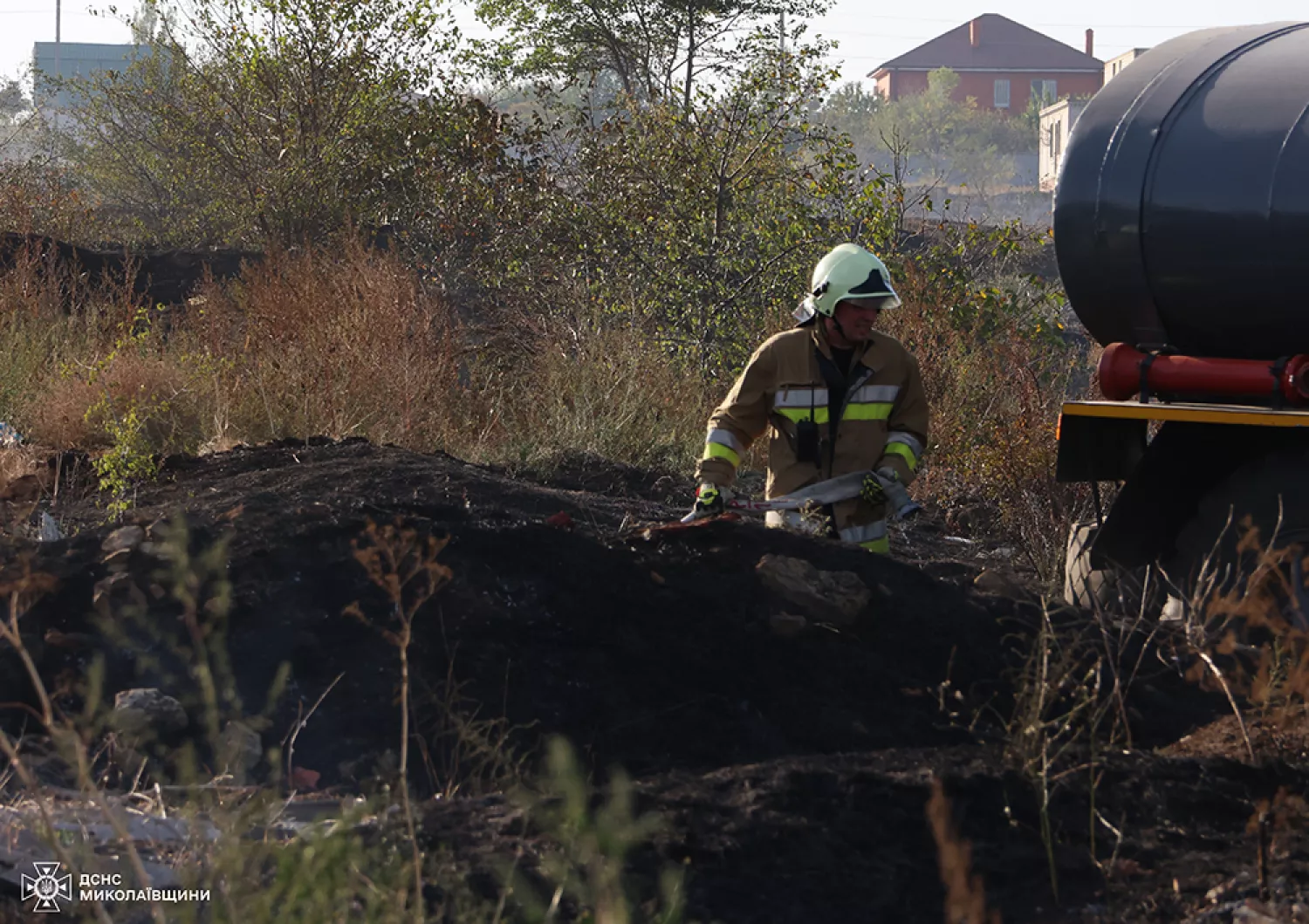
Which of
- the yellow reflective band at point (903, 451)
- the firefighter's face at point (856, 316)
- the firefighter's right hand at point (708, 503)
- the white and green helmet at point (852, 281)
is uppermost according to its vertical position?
the white and green helmet at point (852, 281)

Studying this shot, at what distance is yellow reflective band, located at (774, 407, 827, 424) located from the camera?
5809mm

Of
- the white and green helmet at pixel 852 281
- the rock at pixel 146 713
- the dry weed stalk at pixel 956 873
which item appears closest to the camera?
the dry weed stalk at pixel 956 873

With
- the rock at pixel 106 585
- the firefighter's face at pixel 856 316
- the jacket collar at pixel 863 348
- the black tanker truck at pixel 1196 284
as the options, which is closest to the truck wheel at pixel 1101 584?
the black tanker truck at pixel 1196 284

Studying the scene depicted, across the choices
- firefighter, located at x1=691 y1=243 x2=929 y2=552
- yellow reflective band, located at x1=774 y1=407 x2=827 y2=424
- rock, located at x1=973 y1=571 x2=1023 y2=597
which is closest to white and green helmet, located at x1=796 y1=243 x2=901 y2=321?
firefighter, located at x1=691 y1=243 x2=929 y2=552

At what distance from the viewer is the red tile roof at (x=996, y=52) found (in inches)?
3605

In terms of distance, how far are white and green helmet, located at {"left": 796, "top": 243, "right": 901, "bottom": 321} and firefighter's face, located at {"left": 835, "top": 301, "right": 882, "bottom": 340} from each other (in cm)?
2

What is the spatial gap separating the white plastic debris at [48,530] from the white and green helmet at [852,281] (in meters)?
3.55

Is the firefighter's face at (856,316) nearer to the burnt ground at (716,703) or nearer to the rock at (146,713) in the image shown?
the burnt ground at (716,703)

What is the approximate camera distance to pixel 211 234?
21188 mm

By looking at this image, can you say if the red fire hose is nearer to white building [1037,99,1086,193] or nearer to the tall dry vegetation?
the tall dry vegetation

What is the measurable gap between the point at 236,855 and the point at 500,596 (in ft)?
8.37

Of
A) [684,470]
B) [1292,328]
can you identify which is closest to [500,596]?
[1292,328]

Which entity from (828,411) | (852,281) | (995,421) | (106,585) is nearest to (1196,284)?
(852,281)

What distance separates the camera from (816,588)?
498 cm
